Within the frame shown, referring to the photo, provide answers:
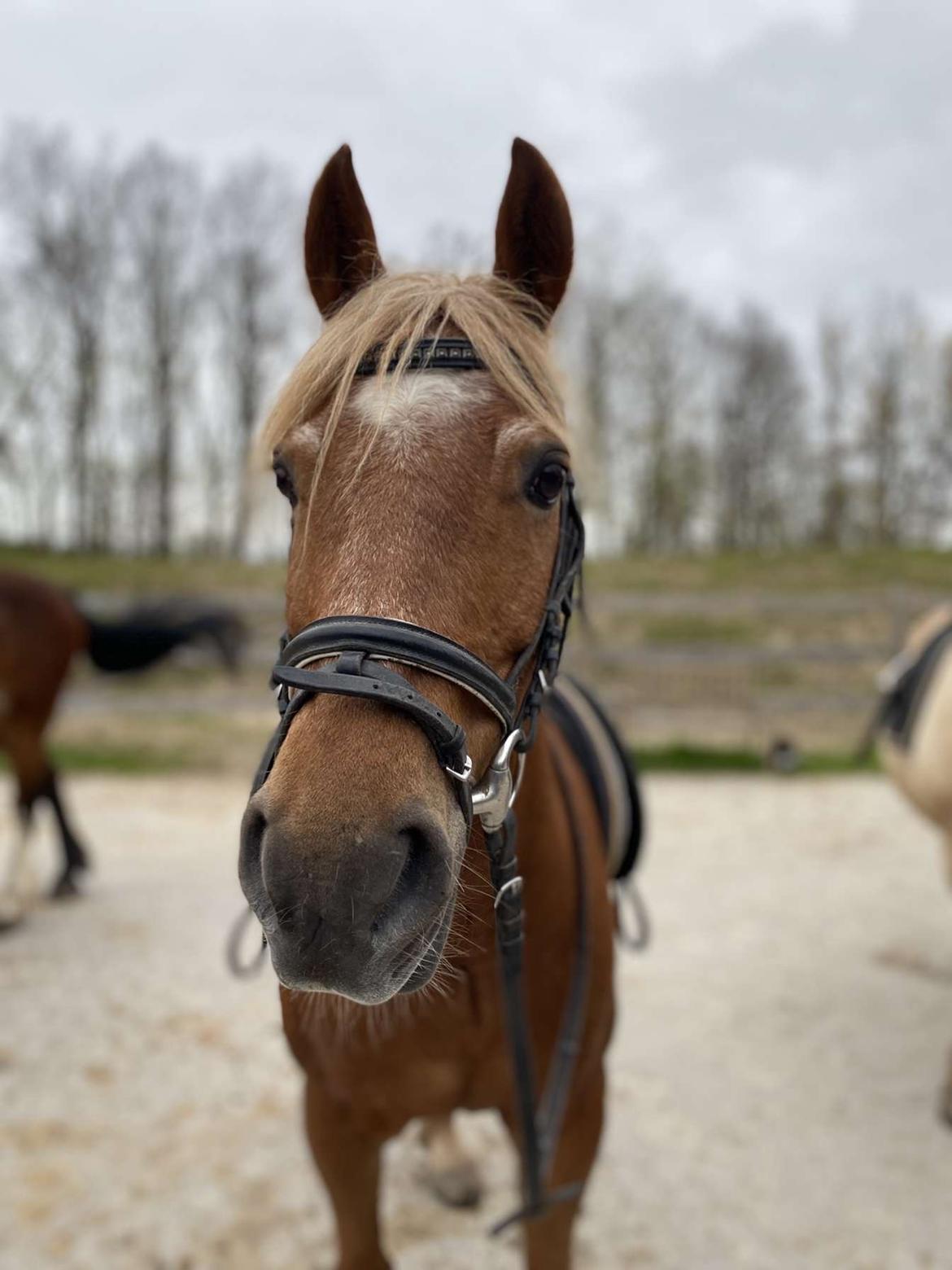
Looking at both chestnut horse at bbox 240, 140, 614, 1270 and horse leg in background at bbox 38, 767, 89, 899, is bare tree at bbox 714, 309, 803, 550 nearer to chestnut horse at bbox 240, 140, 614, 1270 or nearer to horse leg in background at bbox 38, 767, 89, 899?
horse leg in background at bbox 38, 767, 89, 899

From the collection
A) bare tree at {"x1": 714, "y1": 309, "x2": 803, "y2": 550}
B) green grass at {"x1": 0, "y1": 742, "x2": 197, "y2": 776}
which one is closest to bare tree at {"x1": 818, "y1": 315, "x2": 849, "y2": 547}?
bare tree at {"x1": 714, "y1": 309, "x2": 803, "y2": 550}

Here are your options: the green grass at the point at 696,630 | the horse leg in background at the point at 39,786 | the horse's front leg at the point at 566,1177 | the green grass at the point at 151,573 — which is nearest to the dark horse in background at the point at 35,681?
the horse leg in background at the point at 39,786

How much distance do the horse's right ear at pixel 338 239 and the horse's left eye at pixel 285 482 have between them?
1.14 ft

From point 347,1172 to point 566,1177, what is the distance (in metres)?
0.47

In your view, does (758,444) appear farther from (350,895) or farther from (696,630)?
(350,895)

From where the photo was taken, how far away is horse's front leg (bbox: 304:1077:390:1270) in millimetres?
1771

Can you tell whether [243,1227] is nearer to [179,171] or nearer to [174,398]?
[174,398]

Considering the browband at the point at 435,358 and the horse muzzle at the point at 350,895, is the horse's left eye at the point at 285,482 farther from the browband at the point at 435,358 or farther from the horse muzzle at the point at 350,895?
the horse muzzle at the point at 350,895

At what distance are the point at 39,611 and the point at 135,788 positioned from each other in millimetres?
3337

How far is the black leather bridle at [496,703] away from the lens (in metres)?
1.04

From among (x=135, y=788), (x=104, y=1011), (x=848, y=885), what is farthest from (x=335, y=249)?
(x=135, y=788)

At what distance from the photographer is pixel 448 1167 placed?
273 centimetres

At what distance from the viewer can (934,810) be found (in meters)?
3.59

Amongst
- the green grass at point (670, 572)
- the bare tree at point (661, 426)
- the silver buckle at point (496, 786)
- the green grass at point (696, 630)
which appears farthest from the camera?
the bare tree at point (661, 426)
